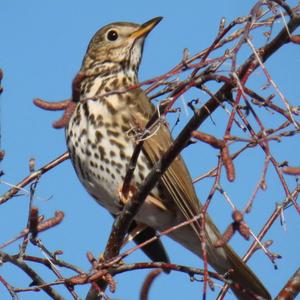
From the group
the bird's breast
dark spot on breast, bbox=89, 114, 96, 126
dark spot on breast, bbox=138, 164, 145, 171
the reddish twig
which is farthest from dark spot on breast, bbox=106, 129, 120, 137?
the reddish twig

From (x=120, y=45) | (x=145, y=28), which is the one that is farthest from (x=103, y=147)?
(x=120, y=45)

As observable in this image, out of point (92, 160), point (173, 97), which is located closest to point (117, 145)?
point (92, 160)

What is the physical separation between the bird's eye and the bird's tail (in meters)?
1.71

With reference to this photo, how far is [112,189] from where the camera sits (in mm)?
5242

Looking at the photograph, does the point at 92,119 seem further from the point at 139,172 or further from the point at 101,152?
the point at 139,172

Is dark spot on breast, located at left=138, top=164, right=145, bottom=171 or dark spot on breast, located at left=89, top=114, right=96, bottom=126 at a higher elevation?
dark spot on breast, located at left=89, top=114, right=96, bottom=126

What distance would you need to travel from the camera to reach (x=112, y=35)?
247 inches

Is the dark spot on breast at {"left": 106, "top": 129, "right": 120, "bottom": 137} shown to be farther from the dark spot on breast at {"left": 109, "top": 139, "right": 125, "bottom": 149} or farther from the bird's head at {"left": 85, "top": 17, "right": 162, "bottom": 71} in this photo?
the bird's head at {"left": 85, "top": 17, "right": 162, "bottom": 71}

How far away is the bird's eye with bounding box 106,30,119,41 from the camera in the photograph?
20.4 ft

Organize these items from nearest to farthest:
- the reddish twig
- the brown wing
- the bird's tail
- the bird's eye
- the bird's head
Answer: the reddish twig → the bird's tail → the brown wing → the bird's head → the bird's eye

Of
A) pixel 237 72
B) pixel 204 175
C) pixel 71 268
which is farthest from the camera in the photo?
pixel 204 175

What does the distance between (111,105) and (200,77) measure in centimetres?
237

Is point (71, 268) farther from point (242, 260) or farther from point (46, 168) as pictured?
point (242, 260)

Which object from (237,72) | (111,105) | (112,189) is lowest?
(237,72)
